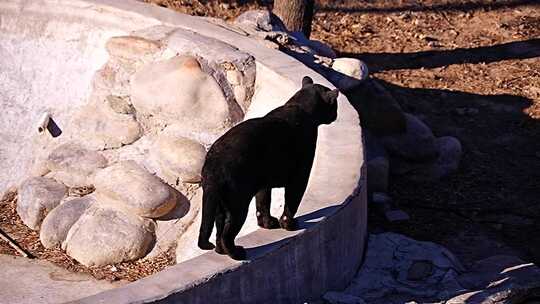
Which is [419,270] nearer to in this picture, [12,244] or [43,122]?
[12,244]

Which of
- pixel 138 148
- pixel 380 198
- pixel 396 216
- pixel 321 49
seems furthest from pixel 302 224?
pixel 321 49

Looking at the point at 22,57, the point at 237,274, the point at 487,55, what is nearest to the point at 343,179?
the point at 237,274

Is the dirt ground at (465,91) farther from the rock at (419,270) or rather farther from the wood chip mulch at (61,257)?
the wood chip mulch at (61,257)

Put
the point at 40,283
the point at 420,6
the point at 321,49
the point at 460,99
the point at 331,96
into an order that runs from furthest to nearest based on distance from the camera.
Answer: the point at 420,6 < the point at 460,99 < the point at 321,49 < the point at 40,283 < the point at 331,96

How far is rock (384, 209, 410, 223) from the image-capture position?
367 inches

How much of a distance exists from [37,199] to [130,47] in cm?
153

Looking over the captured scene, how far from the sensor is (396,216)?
935 centimetres

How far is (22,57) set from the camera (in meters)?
11.0

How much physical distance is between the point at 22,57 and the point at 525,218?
455cm

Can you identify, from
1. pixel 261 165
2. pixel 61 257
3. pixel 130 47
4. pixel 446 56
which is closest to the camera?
pixel 261 165

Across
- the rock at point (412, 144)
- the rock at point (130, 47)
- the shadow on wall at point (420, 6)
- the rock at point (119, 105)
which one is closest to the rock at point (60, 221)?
the rock at point (119, 105)

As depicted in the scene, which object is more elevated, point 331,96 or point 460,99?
point 331,96

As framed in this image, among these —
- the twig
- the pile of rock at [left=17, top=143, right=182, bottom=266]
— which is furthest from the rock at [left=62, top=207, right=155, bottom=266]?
the twig

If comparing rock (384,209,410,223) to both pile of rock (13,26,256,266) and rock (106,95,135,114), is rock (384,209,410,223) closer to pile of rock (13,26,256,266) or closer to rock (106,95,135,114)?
pile of rock (13,26,256,266)
